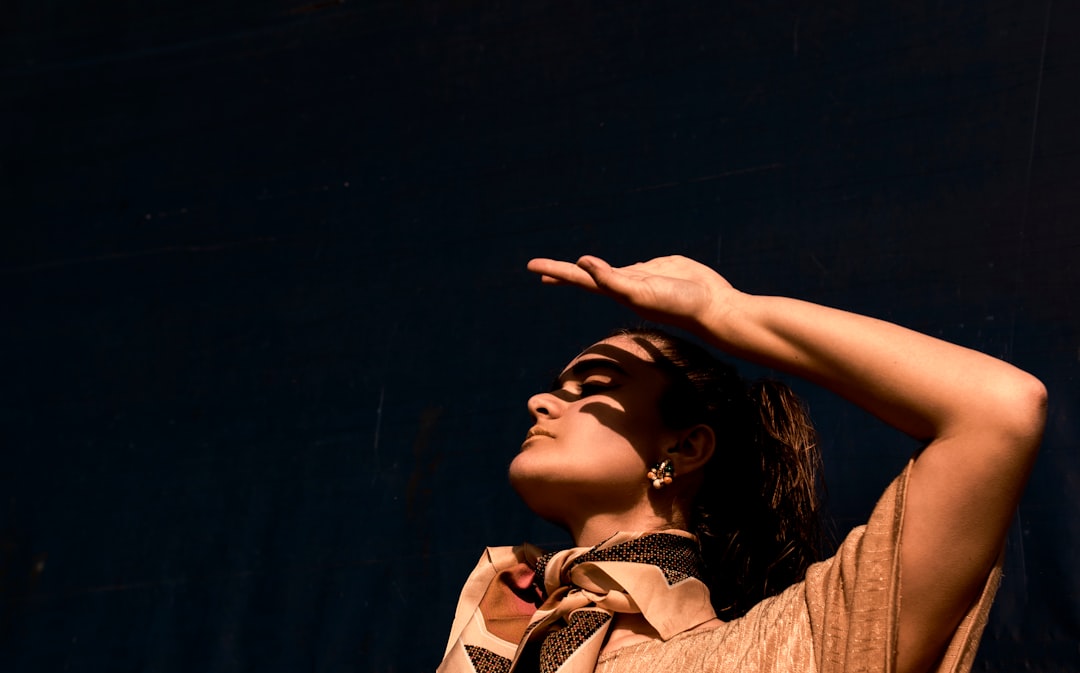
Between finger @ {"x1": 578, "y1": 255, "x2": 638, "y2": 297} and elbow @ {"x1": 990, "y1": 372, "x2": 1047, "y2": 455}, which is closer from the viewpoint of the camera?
elbow @ {"x1": 990, "y1": 372, "x2": 1047, "y2": 455}

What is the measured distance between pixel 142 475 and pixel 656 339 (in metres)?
0.81

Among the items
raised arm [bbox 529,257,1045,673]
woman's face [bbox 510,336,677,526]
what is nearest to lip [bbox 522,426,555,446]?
woman's face [bbox 510,336,677,526]

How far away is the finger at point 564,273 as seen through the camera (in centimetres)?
139

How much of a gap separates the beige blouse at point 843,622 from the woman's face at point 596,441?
8.9 inches

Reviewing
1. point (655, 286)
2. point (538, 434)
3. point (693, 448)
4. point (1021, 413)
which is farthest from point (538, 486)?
point (1021, 413)

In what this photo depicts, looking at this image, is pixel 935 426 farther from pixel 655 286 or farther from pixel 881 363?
pixel 655 286

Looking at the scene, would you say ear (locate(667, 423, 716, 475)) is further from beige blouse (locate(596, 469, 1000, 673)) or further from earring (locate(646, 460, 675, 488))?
beige blouse (locate(596, 469, 1000, 673))

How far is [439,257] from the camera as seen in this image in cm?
207

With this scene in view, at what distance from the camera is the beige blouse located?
3.98 feet

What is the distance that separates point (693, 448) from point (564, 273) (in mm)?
300

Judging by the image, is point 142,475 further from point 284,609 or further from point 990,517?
point 990,517

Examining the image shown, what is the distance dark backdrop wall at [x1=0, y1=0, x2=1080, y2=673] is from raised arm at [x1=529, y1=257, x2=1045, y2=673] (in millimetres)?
413

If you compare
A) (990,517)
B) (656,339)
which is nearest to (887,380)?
(990,517)

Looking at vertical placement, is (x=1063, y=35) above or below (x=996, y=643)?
above
